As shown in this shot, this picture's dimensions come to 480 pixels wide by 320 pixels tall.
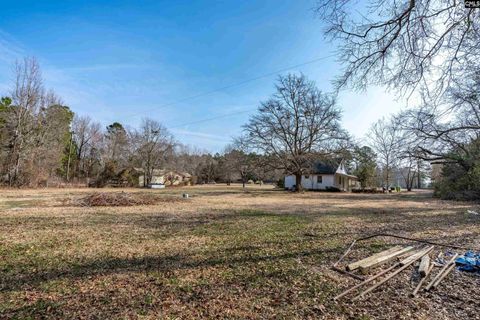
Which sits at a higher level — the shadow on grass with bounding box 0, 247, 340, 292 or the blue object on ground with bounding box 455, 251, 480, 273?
the blue object on ground with bounding box 455, 251, 480, 273

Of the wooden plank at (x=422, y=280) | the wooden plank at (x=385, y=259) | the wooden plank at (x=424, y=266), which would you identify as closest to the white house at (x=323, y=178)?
the wooden plank at (x=385, y=259)

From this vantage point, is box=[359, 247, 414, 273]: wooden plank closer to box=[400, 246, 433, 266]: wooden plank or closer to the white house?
box=[400, 246, 433, 266]: wooden plank

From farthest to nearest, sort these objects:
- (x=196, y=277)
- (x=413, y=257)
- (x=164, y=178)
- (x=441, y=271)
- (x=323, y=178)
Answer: (x=164, y=178)
(x=323, y=178)
(x=413, y=257)
(x=441, y=271)
(x=196, y=277)

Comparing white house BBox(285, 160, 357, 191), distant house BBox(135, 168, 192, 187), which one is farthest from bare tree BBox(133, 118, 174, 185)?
white house BBox(285, 160, 357, 191)

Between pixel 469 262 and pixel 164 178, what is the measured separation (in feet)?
143

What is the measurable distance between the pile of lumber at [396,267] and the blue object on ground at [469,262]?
0.32 feet

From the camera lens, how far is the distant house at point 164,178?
1631 inches

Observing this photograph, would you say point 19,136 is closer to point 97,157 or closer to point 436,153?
point 97,157

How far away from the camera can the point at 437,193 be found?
24328mm

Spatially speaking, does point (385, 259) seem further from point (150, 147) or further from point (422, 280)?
point (150, 147)

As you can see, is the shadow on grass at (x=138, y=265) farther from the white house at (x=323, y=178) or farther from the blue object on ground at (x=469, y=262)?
the white house at (x=323, y=178)

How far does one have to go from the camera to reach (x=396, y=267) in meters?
4.54

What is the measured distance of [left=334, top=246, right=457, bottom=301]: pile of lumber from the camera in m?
3.66

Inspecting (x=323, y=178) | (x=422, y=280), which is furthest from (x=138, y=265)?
(x=323, y=178)
